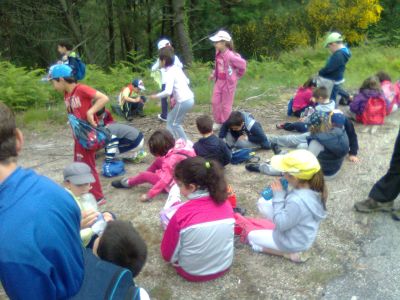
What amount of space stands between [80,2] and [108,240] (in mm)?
18504

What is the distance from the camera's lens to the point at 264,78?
11.7m

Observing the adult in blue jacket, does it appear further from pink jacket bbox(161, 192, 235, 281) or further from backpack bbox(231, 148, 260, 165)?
backpack bbox(231, 148, 260, 165)

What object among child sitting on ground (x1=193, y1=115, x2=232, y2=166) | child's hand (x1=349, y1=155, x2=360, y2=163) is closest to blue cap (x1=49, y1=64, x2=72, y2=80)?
child sitting on ground (x1=193, y1=115, x2=232, y2=166)

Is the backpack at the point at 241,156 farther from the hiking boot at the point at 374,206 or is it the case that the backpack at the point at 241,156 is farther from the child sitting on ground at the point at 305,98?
the child sitting on ground at the point at 305,98

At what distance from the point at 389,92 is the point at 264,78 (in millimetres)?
4568

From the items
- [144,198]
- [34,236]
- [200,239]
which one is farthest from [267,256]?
[34,236]

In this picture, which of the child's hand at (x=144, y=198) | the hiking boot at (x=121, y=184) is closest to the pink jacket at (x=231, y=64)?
the hiking boot at (x=121, y=184)

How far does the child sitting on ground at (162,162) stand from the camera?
490cm

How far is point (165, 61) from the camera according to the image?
20.3ft

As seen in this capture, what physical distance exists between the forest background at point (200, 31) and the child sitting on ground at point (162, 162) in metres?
7.08

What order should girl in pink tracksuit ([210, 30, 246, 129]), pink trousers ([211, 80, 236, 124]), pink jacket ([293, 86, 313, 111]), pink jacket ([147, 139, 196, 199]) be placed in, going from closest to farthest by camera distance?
pink jacket ([147, 139, 196, 199]) → girl in pink tracksuit ([210, 30, 246, 129]) → pink trousers ([211, 80, 236, 124]) → pink jacket ([293, 86, 313, 111])

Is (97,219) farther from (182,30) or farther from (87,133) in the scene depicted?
(182,30)

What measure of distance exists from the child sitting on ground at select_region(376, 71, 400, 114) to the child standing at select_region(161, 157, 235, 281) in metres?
5.06

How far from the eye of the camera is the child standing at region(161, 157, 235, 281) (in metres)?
3.41
